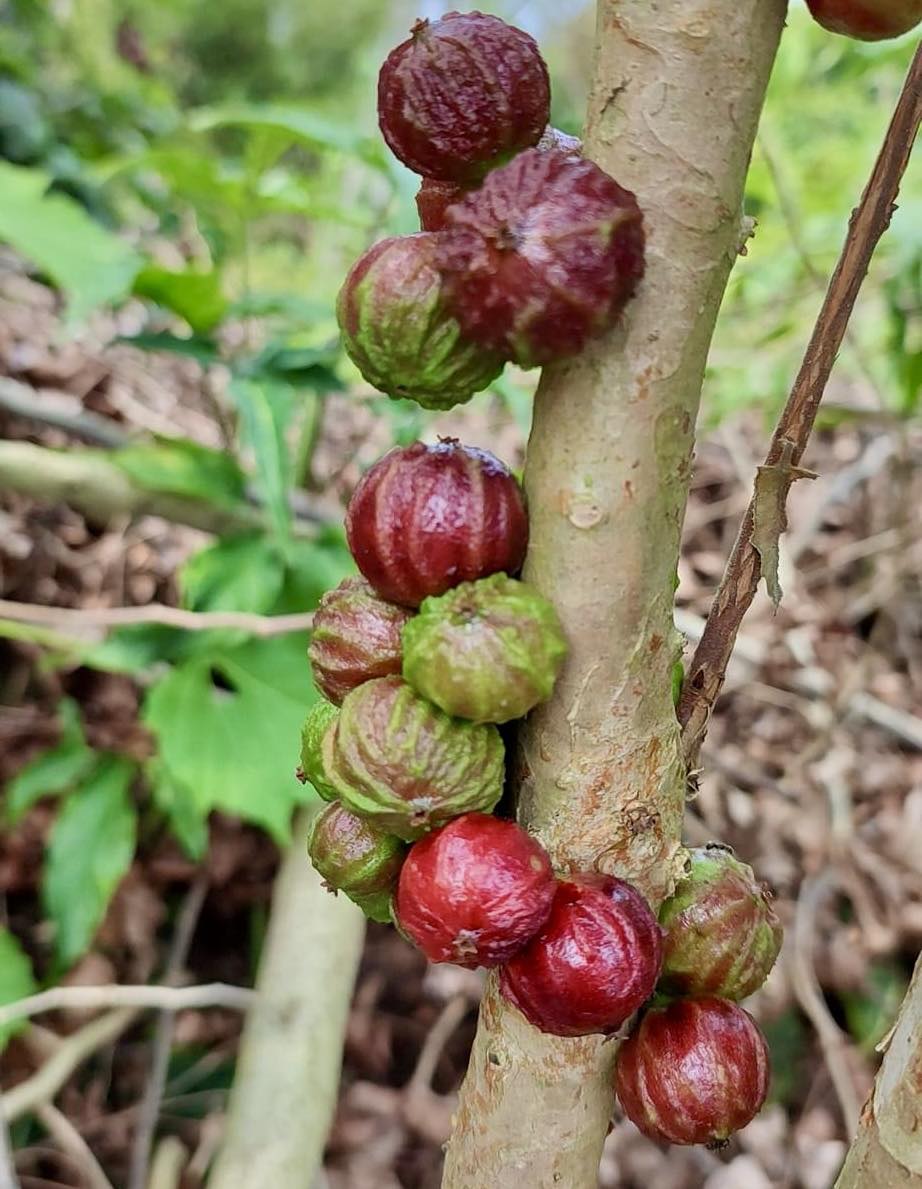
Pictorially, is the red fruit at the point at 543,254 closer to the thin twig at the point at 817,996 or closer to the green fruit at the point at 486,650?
the green fruit at the point at 486,650

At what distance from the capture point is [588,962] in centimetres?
74

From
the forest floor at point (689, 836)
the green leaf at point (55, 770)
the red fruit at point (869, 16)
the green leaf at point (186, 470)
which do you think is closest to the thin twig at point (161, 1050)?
the forest floor at point (689, 836)

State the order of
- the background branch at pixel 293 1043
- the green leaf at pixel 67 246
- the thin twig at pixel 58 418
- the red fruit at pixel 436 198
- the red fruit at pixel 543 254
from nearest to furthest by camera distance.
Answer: the red fruit at pixel 543 254 → the red fruit at pixel 436 198 → the background branch at pixel 293 1043 → the green leaf at pixel 67 246 → the thin twig at pixel 58 418

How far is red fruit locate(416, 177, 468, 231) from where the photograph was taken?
80 centimetres

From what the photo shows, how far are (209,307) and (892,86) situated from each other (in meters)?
2.36

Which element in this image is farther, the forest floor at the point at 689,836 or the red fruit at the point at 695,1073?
the forest floor at the point at 689,836

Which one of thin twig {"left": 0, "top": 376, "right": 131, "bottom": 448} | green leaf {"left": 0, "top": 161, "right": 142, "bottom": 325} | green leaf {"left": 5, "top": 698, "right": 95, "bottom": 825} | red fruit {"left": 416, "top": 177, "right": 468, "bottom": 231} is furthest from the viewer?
thin twig {"left": 0, "top": 376, "right": 131, "bottom": 448}

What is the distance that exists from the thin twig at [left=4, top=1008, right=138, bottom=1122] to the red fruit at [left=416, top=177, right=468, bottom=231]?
1.62m

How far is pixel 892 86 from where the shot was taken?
3.21 metres

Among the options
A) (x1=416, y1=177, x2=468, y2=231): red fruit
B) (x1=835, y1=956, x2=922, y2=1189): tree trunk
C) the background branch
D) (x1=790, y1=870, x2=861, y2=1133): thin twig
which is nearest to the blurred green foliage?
(x1=790, y1=870, x2=861, y2=1133): thin twig

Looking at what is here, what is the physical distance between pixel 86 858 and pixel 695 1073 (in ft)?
5.14

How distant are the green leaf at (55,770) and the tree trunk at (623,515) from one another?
4.92ft

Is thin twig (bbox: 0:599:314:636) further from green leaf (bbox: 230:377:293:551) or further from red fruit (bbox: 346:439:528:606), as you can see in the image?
red fruit (bbox: 346:439:528:606)

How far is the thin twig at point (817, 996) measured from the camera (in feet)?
6.60
